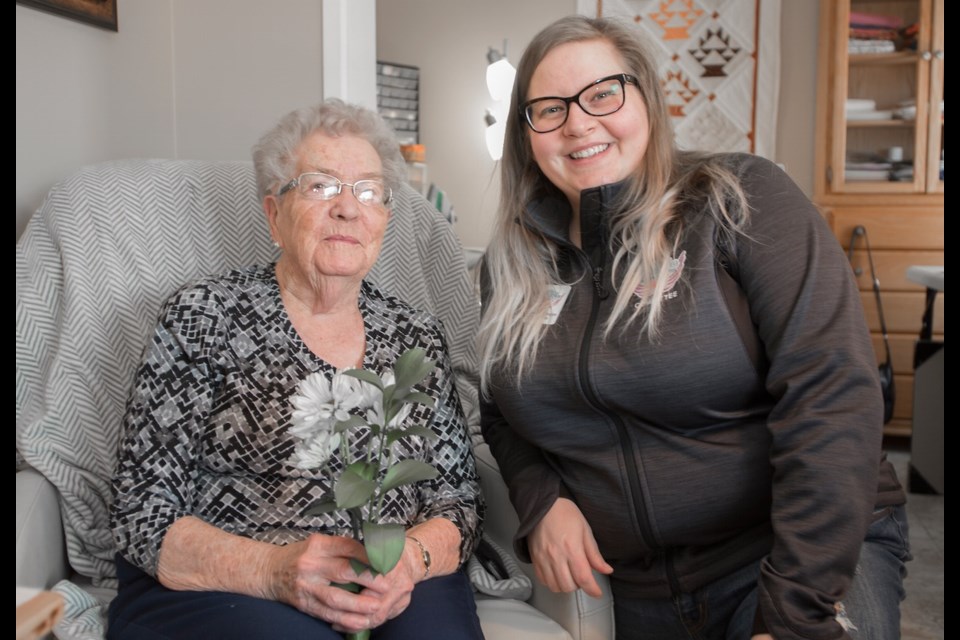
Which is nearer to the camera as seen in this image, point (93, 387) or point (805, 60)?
point (93, 387)

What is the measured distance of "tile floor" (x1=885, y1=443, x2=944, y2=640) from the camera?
2.27m

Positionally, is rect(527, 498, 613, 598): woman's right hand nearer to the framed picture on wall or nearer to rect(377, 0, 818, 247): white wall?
the framed picture on wall

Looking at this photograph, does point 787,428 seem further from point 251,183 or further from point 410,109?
point 410,109

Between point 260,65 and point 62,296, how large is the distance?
0.91m

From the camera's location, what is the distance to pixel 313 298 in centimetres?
145

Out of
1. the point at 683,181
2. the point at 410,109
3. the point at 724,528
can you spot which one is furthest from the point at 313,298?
the point at 410,109

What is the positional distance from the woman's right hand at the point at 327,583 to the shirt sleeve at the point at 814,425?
0.49 m

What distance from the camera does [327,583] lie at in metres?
1.12

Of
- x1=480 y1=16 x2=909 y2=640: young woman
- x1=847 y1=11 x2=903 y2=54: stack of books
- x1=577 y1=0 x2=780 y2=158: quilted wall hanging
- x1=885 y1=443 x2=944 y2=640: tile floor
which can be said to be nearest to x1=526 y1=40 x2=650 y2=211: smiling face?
x1=480 y1=16 x2=909 y2=640: young woman

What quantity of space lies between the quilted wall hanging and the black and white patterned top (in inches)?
137

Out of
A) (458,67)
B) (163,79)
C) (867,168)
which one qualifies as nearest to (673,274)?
(163,79)

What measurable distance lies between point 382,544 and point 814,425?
55 cm

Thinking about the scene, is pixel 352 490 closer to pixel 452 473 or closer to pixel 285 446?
pixel 285 446

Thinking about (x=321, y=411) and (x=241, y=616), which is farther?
(x=241, y=616)
